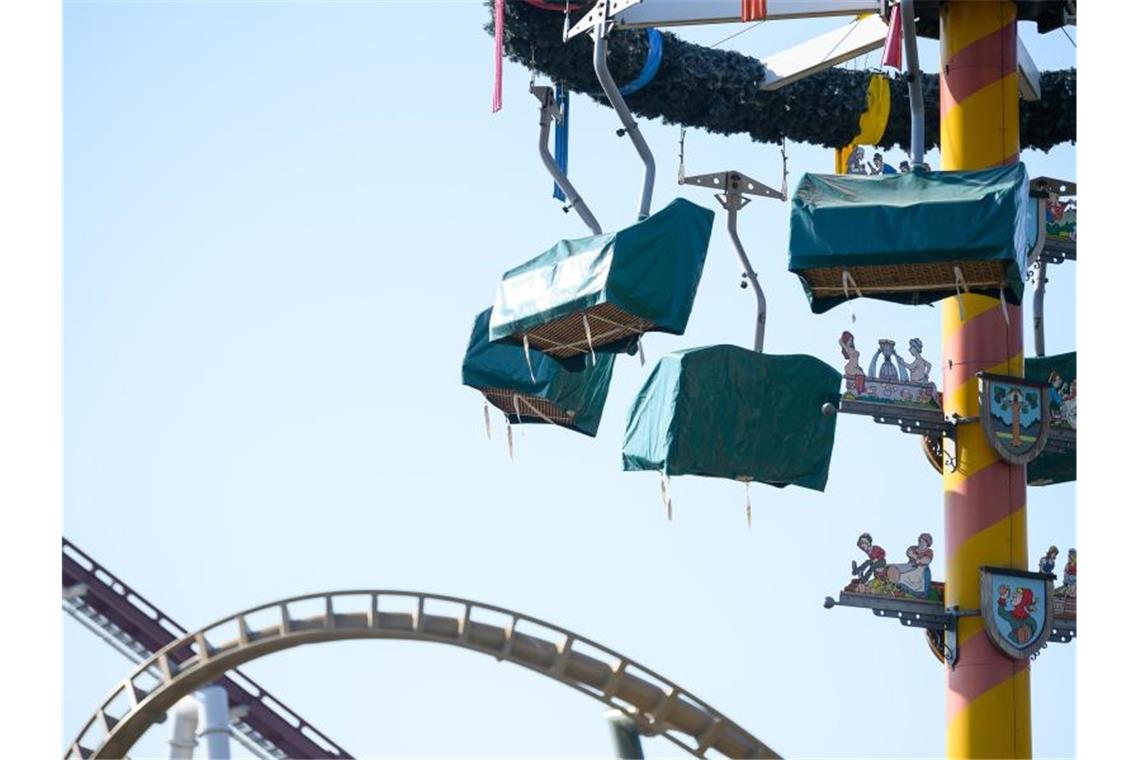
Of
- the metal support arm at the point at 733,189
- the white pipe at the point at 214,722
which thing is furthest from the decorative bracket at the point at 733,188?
the white pipe at the point at 214,722

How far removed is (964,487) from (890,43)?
3785mm

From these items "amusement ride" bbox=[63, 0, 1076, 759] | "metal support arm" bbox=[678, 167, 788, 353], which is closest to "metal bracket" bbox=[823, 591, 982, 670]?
"amusement ride" bbox=[63, 0, 1076, 759]

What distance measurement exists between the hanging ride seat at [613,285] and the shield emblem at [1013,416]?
9.62 feet

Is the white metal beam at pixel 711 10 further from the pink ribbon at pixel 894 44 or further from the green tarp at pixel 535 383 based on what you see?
the green tarp at pixel 535 383

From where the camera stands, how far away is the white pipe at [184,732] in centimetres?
1744

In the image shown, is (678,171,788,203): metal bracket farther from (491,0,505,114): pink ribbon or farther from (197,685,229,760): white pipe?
(197,685,229,760): white pipe

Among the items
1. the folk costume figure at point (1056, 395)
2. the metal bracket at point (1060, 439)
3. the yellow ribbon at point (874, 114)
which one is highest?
the yellow ribbon at point (874, 114)

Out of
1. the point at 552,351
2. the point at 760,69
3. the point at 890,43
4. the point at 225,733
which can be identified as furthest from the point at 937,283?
the point at 225,733

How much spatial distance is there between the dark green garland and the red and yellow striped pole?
2.25 meters

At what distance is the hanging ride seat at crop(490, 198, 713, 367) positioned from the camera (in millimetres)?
19625

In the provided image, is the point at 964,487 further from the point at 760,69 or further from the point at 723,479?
the point at 760,69

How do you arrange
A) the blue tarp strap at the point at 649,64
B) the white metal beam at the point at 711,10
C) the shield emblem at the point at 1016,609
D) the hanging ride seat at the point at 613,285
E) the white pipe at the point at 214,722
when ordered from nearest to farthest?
1. the white pipe at the point at 214,722
2. the hanging ride seat at the point at 613,285
3. the shield emblem at the point at 1016,609
4. the white metal beam at the point at 711,10
5. the blue tarp strap at the point at 649,64

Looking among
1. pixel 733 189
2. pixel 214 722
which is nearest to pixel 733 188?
pixel 733 189

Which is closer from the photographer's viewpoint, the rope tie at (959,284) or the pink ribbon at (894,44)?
the rope tie at (959,284)
